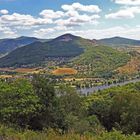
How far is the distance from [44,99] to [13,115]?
14.5ft

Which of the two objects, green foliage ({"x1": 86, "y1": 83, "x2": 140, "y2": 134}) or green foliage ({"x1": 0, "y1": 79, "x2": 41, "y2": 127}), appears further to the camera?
green foliage ({"x1": 86, "y1": 83, "x2": 140, "y2": 134})

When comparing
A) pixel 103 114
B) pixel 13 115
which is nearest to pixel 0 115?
pixel 13 115

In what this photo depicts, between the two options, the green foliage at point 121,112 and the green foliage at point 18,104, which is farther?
the green foliage at point 121,112

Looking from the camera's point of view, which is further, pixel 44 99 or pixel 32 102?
pixel 44 99

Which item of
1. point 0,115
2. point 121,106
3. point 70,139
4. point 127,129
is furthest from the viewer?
point 121,106

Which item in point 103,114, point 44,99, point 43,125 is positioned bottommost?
point 103,114

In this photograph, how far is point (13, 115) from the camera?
2850cm

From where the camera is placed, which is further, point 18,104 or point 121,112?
point 121,112

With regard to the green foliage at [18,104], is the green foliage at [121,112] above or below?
below

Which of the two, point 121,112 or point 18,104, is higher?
point 18,104

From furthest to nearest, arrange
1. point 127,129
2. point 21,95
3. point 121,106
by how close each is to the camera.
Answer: point 121,106, point 127,129, point 21,95

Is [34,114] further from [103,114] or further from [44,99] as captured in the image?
[103,114]

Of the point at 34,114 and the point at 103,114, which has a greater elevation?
the point at 34,114

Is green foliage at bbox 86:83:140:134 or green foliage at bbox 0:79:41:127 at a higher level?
green foliage at bbox 0:79:41:127
